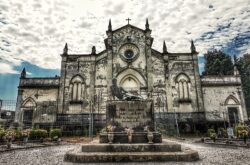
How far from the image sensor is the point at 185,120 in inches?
925

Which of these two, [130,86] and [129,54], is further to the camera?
[129,54]

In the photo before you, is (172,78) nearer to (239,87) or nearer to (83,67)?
(239,87)

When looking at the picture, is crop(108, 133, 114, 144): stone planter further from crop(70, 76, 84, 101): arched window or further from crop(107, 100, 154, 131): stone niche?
crop(70, 76, 84, 101): arched window

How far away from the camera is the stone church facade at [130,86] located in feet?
78.6

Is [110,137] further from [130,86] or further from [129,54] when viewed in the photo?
[129,54]

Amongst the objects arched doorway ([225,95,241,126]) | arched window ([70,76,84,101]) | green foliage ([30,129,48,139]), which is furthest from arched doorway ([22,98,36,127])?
arched doorway ([225,95,241,126])

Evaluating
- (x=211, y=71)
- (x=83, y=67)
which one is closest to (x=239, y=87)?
(x=211, y=71)

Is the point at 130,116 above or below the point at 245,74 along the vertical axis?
below

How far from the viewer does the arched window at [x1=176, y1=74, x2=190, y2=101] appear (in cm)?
2453

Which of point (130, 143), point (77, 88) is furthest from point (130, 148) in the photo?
point (77, 88)

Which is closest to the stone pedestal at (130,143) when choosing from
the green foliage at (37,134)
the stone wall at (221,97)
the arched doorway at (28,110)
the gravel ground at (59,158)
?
the gravel ground at (59,158)

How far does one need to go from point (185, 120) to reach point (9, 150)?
18.4 metres

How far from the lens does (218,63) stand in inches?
1585

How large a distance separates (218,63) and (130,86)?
957 inches
